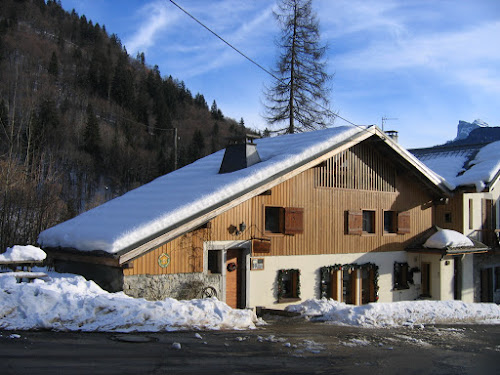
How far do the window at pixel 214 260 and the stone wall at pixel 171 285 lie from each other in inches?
11.4

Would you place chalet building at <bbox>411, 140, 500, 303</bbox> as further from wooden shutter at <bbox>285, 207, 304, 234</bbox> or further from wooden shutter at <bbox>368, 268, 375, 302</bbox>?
wooden shutter at <bbox>285, 207, 304, 234</bbox>

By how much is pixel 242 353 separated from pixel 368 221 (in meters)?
11.4

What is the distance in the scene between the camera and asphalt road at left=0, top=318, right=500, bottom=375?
23.2 ft

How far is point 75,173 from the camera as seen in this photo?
2078 inches

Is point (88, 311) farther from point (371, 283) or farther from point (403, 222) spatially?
point (403, 222)

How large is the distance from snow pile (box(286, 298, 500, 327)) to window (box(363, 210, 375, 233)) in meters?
3.65

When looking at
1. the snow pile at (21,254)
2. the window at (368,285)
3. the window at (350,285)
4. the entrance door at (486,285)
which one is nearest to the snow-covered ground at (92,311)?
the snow pile at (21,254)

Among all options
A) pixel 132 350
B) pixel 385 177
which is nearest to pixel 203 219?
pixel 132 350

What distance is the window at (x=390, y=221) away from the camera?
19.5 metres

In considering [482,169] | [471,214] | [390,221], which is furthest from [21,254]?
[471,214]

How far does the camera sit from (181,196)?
1362cm

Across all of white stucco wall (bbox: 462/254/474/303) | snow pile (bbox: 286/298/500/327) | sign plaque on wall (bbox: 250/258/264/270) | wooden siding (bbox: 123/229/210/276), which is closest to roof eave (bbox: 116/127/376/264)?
wooden siding (bbox: 123/229/210/276)

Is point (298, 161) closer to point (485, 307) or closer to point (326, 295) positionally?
point (326, 295)

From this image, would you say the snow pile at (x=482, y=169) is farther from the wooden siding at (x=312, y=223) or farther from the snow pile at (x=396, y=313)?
the snow pile at (x=396, y=313)
